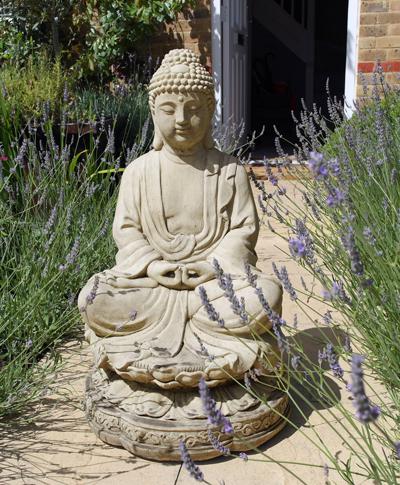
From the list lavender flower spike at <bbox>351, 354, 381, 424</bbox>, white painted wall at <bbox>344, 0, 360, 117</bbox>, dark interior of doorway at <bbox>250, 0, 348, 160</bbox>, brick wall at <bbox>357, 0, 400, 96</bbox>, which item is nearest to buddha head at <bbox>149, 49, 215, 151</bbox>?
lavender flower spike at <bbox>351, 354, 381, 424</bbox>

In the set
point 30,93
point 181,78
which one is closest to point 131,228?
point 181,78

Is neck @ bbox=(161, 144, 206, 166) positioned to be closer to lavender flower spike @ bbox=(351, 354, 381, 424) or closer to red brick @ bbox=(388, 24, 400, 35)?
lavender flower spike @ bbox=(351, 354, 381, 424)

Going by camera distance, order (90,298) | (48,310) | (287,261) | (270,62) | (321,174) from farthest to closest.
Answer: (270,62), (287,261), (48,310), (90,298), (321,174)

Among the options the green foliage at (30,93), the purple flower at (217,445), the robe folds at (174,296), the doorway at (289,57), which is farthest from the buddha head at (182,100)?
the doorway at (289,57)

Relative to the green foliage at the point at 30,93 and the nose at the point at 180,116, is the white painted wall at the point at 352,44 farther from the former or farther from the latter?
the nose at the point at 180,116

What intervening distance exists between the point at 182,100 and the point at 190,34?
205 inches

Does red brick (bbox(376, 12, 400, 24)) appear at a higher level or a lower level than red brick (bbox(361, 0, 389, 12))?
lower

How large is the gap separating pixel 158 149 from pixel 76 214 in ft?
3.74

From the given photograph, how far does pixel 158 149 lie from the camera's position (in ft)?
9.36

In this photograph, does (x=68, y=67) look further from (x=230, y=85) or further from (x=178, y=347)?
(x=178, y=347)

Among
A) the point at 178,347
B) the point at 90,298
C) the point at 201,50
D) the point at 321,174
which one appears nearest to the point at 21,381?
the point at 90,298

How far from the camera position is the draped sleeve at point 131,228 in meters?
2.71

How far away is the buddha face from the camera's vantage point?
8.63 feet

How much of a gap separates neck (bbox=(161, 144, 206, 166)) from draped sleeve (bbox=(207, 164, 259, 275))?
177 mm
